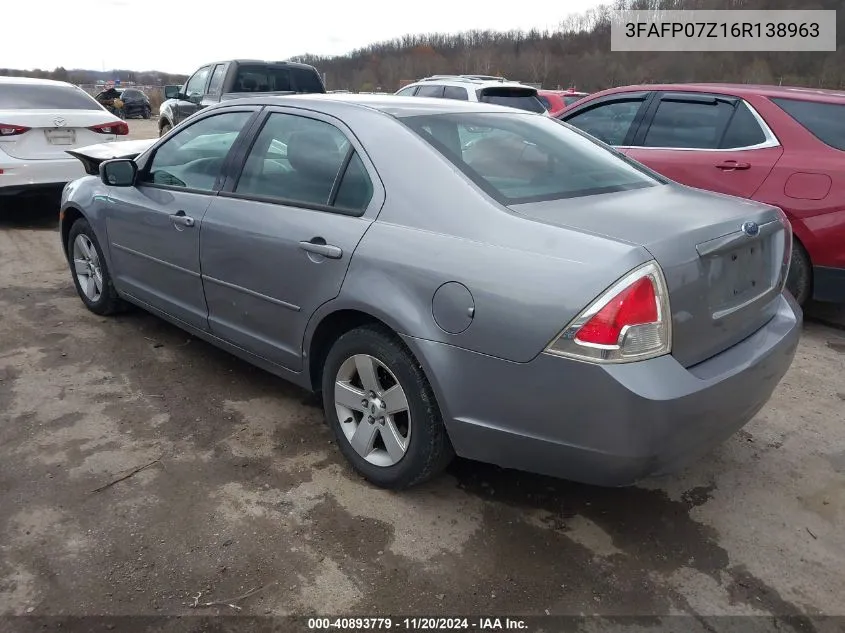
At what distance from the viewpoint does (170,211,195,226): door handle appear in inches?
140

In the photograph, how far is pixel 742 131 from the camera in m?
4.93

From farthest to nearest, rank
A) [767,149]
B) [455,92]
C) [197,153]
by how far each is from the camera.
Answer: [455,92]
[767,149]
[197,153]

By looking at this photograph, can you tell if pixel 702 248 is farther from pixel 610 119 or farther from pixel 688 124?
pixel 610 119

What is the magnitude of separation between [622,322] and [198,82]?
11.4m

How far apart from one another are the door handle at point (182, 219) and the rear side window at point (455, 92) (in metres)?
7.09

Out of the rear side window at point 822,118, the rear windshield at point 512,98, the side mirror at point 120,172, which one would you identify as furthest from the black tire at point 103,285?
the rear windshield at point 512,98

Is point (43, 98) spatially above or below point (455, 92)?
above

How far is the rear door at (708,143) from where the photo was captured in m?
4.79

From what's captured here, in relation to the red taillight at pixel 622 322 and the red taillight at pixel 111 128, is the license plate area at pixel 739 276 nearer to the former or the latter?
the red taillight at pixel 622 322

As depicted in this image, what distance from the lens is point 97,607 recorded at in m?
2.21

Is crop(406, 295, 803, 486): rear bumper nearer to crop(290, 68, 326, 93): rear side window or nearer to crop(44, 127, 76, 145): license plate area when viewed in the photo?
crop(44, 127, 76, 145): license plate area

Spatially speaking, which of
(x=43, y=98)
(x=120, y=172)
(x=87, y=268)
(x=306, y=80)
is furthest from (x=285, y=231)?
(x=306, y=80)

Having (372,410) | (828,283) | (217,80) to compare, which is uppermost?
(217,80)

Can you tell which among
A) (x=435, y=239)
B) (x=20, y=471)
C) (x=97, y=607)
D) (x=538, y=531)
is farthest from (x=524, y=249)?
(x=20, y=471)
